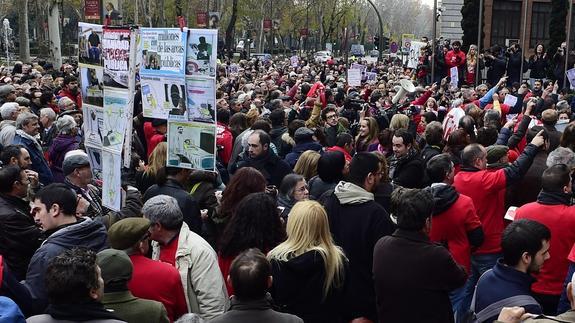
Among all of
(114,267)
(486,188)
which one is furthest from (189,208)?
(486,188)

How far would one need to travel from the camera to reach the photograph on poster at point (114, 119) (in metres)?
7.08

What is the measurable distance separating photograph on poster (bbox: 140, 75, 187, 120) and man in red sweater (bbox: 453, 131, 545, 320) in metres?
2.65

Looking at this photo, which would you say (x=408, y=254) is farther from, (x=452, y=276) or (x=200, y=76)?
(x=200, y=76)

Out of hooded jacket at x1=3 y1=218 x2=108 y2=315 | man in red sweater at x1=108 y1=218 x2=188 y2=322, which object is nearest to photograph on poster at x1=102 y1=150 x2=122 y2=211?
hooded jacket at x1=3 y1=218 x2=108 y2=315

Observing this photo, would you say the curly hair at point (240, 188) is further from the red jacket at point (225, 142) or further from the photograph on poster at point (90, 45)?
the red jacket at point (225, 142)

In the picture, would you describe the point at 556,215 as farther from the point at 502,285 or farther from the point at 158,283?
the point at 158,283

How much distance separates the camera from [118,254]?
15.2 ft

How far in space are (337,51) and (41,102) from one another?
2826 inches

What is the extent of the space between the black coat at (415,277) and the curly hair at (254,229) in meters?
0.77

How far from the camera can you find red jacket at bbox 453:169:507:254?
7152 millimetres

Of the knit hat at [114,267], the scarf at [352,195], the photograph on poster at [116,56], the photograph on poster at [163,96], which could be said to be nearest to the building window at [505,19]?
the photograph on poster at [163,96]

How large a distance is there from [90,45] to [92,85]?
37 centimetres

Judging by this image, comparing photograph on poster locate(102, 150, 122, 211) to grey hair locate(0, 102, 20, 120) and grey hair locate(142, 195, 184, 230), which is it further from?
grey hair locate(0, 102, 20, 120)

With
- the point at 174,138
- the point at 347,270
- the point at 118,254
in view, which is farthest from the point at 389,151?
the point at 118,254
